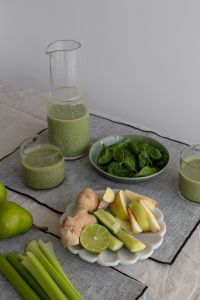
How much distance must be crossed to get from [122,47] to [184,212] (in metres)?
0.88

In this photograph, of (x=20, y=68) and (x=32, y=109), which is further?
(x=20, y=68)

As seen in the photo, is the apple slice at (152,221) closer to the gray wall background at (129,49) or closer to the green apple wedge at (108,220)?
the green apple wedge at (108,220)

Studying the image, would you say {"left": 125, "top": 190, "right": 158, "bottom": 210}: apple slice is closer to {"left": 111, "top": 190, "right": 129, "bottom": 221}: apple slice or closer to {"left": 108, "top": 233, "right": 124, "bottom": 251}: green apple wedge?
{"left": 111, "top": 190, "right": 129, "bottom": 221}: apple slice

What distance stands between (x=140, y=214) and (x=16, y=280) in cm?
27

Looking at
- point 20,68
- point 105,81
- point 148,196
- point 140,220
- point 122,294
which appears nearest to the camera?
point 122,294

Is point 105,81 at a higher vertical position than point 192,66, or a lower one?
lower

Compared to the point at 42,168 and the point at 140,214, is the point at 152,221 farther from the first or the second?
the point at 42,168

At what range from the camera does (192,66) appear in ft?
5.16

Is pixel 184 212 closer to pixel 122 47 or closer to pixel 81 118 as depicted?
pixel 81 118

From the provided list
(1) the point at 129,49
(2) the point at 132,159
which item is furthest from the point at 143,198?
(1) the point at 129,49

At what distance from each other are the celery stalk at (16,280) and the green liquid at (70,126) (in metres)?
0.38

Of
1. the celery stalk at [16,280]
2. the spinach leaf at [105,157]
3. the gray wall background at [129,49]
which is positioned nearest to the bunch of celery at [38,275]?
the celery stalk at [16,280]

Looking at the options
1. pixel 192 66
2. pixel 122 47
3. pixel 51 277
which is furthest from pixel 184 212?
pixel 122 47

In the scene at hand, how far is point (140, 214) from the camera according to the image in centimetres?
89
